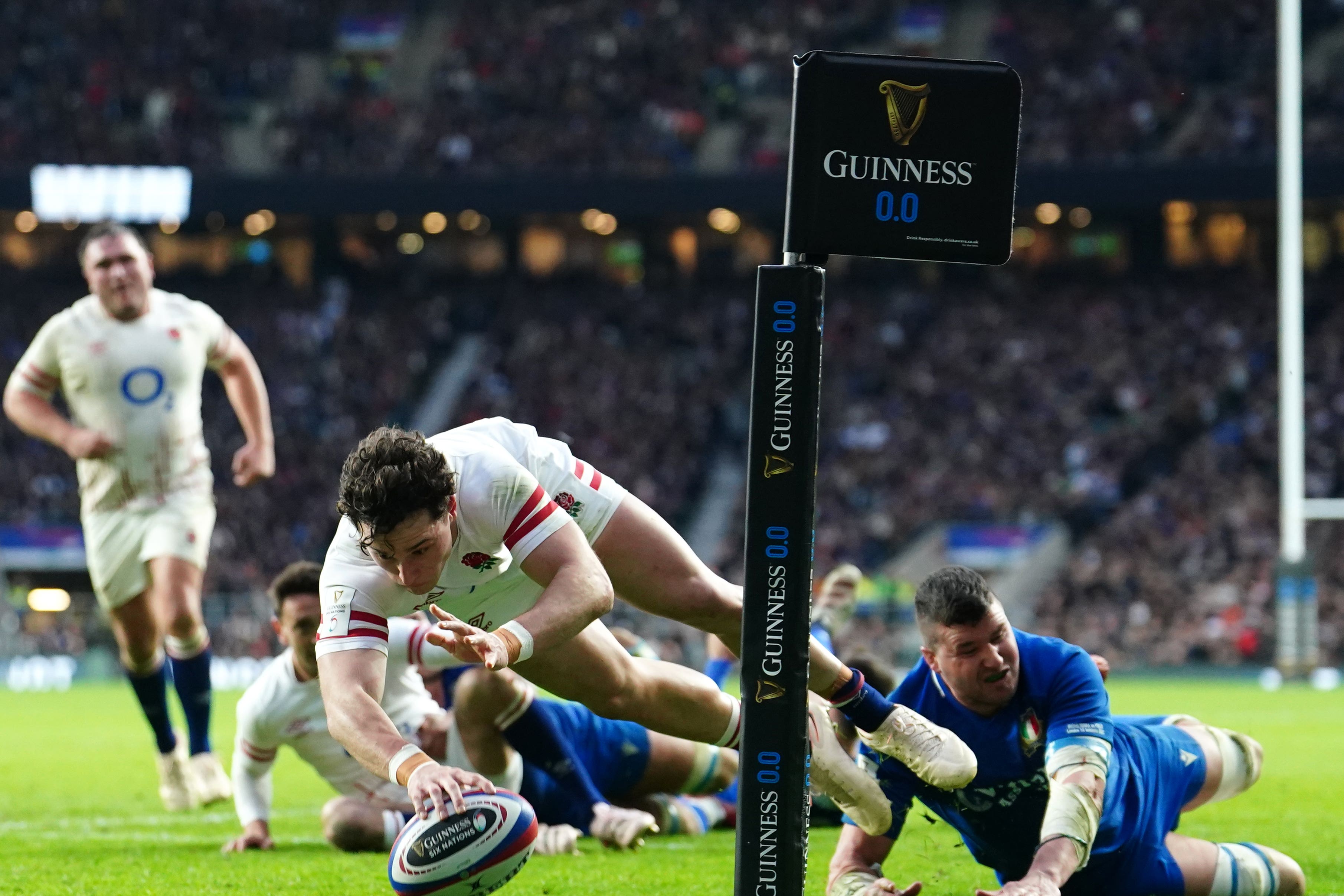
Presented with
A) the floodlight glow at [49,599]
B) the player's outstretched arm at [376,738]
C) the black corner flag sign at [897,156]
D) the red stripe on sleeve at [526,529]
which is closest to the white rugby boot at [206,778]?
the player's outstretched arm at [376,738]

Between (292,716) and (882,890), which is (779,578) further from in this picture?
(292,716)

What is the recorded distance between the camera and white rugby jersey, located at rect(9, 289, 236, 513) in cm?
852

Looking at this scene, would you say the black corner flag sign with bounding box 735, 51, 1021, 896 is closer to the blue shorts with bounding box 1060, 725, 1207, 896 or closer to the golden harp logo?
the golden harp logo

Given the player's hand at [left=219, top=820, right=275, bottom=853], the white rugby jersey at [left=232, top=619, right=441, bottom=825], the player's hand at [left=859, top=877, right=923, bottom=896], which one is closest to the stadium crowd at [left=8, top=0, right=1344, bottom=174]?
the white rugby jersey at [left=232, top=619, right=441, bottom=825]

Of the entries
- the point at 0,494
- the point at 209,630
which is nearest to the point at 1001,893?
the point at 209,630

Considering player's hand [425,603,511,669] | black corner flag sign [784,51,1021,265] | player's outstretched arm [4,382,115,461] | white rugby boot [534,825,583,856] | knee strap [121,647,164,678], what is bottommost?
white rugby boot [534,825,583,856]

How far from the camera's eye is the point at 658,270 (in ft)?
125

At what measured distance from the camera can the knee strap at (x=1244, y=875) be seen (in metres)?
5.02

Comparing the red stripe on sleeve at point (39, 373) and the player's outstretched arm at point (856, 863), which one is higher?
the red stripe on sleeve at point (39, 373)

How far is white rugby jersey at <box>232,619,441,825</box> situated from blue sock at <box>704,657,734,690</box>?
1.63 meters

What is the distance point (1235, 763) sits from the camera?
18.3ft

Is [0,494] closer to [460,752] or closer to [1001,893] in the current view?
[460,752]

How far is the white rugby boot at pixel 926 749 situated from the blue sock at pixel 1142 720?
0.78 m

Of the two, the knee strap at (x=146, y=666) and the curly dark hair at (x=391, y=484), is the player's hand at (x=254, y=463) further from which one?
the curly dark hair at (x=391, y=484)
